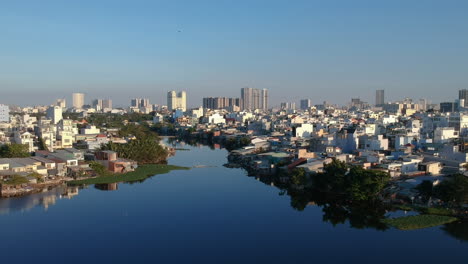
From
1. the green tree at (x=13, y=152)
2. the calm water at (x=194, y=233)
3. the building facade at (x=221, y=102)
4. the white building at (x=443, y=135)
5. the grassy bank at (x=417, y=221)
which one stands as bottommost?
the calm water at (x=194, y=233)

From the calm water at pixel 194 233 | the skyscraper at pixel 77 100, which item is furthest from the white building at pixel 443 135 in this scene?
the skyscraper at pixel 77 100

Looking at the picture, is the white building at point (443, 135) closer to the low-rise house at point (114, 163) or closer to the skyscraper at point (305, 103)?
the low-rise house at point (114, 163)

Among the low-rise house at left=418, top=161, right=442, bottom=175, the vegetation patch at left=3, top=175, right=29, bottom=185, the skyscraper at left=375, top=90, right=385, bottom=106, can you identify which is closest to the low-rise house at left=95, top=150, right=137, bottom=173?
the vegetation patch at left=3, top=175, right=29, bottom=185

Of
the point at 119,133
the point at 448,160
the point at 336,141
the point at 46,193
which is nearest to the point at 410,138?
the point at 336,141

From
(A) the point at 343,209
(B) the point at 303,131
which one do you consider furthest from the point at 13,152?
(B) the point at 303,131

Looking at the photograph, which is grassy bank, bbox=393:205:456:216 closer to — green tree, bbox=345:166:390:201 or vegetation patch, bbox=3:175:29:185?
green tree, bbox=345:166:390:201
